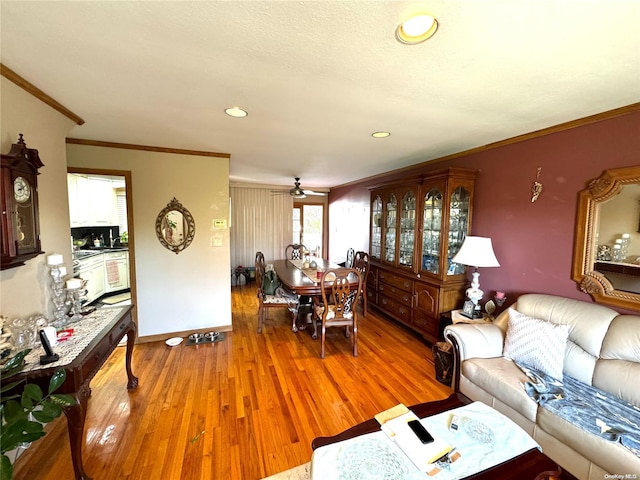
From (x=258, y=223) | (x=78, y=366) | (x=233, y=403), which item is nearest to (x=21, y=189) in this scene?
(x=78, y=366)

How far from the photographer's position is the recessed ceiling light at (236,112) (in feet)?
6.45

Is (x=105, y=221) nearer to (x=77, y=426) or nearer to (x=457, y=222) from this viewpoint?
(x=77, y=426)

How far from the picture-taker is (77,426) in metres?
1.40

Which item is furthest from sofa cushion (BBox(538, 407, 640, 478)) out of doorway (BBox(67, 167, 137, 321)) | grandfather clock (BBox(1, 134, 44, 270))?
doorway (BBox(67, 167, 137, 321))

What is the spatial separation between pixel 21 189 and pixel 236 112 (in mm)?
1387

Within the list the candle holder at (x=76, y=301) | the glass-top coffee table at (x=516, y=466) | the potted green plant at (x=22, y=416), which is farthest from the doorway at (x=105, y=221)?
the glass-top coffee table at (x=516, y=466)

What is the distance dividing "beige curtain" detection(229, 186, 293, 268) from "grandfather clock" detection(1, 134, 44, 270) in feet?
14.8

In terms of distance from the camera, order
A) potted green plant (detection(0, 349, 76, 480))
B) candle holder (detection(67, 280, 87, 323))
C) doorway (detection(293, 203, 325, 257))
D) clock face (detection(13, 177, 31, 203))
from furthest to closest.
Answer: doorway (detection(293, 203, 325, 257)) < candle holder (detection(67, 280, 87, 323)) < clock face (detection(13, 177, 31, 203)) < potted green plant (detection(0, 349, 76, 480))

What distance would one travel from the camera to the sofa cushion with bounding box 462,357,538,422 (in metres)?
1.70

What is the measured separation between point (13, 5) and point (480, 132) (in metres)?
3.08

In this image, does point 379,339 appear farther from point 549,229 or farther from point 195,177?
point 195,177

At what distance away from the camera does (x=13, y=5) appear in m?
1.02

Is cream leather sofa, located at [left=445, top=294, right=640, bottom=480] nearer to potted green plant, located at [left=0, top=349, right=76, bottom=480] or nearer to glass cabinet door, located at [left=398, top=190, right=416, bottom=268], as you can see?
glass cabinet door, located at [left=398, top=190, right=416, bottom=268]

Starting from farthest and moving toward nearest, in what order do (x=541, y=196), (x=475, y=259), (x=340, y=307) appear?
(x=340, y=307) < (x=475, y=259) < (x=541, y=196)
